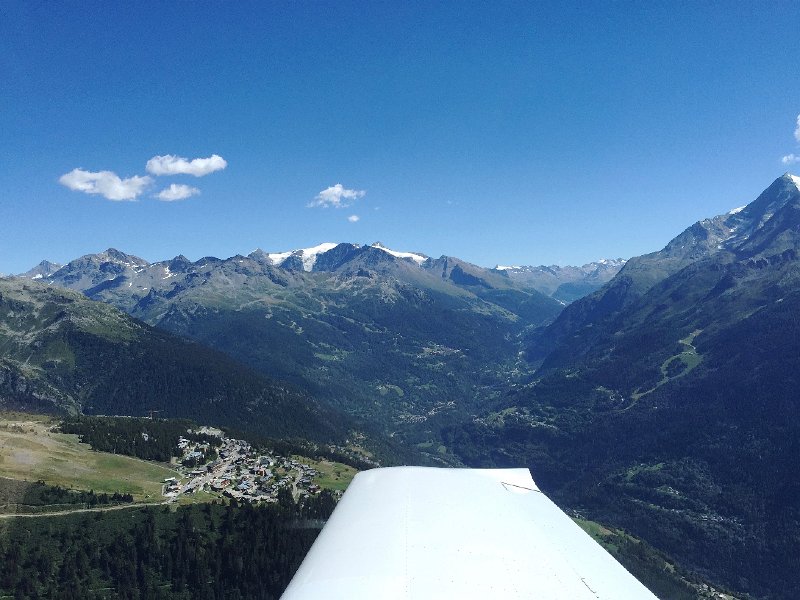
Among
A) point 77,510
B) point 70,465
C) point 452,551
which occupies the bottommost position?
point 77,510

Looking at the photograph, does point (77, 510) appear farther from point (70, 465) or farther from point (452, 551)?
point (452, 551)

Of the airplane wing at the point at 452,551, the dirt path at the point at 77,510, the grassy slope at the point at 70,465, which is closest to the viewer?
the airplane wing at the point at 452,551

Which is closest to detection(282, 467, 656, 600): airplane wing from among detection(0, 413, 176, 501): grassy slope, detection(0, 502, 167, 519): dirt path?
detection(0, 502, 167, 519): dirt path

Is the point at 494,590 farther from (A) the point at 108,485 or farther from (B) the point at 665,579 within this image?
(B) the point at 665,579

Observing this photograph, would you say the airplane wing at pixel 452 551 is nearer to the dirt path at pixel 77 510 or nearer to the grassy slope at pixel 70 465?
the dirt path at pixel 77 510

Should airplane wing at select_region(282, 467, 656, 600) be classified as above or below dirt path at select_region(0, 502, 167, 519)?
above

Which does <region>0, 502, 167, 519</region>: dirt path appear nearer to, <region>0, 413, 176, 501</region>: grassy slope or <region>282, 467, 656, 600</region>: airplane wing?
<region>0, 413, 176, 501</region>: grassy slope

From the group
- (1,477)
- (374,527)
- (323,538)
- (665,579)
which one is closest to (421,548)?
(374,527)

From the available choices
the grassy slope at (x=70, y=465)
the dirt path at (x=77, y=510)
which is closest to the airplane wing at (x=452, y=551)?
the dirt path at (x=77, y=510)

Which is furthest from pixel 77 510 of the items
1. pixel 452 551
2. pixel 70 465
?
pixel 452 551

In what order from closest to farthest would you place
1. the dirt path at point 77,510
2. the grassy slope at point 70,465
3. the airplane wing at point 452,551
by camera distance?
the airplane wing at point 452,551, the dirt path at point 77,510, the grassy slope at point 70,465
